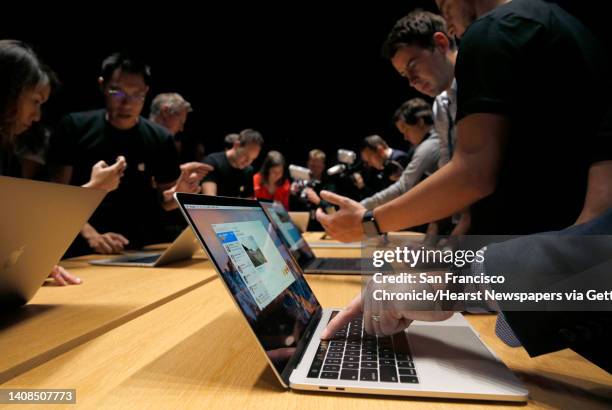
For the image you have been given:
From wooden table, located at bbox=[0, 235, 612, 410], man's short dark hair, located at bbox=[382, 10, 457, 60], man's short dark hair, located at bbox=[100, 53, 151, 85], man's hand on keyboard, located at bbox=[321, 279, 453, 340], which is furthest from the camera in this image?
man's short dark hair, located at bbox=[100, 53, 151, 85]

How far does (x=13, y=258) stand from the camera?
659mm

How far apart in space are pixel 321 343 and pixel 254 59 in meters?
4.79

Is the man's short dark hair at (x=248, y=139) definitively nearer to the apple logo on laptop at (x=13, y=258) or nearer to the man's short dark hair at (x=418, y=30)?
the man's short dark hair at (x=418, y=30)

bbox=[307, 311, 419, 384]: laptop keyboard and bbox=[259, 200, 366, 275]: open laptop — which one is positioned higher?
bbox=[307, 311, 419, 384]: laptop keyboard

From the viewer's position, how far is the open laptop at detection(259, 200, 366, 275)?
1.26 meters

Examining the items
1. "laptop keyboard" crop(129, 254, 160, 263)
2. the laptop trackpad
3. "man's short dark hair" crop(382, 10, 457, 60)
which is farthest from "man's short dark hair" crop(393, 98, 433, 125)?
the laptop trackpad

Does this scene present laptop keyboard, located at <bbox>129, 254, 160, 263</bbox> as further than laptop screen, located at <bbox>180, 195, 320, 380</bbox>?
Yes

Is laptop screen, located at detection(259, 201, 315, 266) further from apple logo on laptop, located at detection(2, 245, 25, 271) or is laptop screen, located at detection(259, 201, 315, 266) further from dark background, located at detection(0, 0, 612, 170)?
dark background, located at detection(0, 0, 612, 170)

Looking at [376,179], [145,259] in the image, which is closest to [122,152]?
[145,259]

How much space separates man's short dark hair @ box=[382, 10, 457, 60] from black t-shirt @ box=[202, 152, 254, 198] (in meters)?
1.91

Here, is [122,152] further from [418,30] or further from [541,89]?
[541,89]

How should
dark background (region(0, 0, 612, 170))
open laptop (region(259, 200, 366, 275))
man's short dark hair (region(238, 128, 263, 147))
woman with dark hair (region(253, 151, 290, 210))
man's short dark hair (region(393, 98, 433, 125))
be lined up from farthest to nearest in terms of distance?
woman with dark hair (region(253, 151, 290, 210))
dark background (region(0, 0, 612, 170))
man's short dark hair (region(238, 128, 263, 147))
man's short dark hair (region(393, 98, 433, 125))
open laptop (region(259, 200, 366, 275))

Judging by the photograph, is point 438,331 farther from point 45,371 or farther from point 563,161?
point 45,371

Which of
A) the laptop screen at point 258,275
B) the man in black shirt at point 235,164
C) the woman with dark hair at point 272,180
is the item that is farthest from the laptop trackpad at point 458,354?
the woman with dark hair at point 272,180
